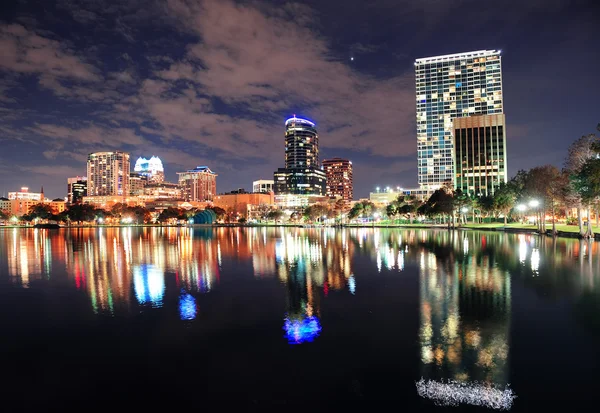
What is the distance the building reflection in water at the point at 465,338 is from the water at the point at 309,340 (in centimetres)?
5

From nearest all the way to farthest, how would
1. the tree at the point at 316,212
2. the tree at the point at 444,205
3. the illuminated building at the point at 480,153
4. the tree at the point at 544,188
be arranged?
the tree at the point at 544,188 < the tree at the point at 444,205 < the illuminated building at the point at 480,153 < the tree at the point at 316,212

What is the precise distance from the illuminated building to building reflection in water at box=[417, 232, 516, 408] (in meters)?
173

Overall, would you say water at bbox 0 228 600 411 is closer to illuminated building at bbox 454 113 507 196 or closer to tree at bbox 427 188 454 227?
tree at bbox 427 188 454 227

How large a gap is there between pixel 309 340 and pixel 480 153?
622 ft

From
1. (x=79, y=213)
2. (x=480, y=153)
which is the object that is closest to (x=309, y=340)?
(x=480, y=153)

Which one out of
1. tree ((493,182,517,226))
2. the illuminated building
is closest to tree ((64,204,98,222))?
tree ((493,182,517,226))

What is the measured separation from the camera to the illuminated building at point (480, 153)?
178125 millimetres

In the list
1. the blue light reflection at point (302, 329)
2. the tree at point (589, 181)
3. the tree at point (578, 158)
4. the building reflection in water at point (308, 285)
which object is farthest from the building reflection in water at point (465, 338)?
the tree at point (578, 158)

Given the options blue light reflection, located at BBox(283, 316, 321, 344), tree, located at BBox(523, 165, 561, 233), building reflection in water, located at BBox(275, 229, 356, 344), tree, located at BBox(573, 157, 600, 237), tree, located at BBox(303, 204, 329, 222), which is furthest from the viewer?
tree, located at BBox(303, 204, 329, 222)

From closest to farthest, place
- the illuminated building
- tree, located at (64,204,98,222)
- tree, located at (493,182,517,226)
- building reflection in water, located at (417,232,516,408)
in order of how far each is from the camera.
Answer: building reflection in water, located at (417,232,516,408)
tree, located at (493,182,517,226)
the illuminated building
tree, located at (64,204,98,222)

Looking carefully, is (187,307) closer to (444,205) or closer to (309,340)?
(309,340)

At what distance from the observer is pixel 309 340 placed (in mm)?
11469

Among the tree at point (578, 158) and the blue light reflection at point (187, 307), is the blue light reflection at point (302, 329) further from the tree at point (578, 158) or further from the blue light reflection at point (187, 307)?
the tree at point (578, 158)

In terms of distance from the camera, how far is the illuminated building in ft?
584
